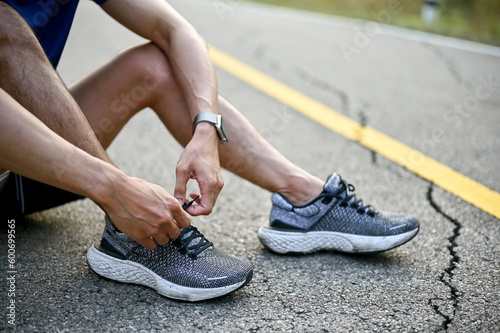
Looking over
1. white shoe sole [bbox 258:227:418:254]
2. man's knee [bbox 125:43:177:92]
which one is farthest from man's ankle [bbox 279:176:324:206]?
man's knee [bbox 125:43:177:92]

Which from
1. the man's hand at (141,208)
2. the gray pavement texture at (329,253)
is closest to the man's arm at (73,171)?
the man's hand at (141,208)

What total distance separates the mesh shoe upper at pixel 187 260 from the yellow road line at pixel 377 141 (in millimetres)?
1090

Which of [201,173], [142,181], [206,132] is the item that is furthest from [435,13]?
[142,181]

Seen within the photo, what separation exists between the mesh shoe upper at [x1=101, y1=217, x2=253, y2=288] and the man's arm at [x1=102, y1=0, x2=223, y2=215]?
110mm

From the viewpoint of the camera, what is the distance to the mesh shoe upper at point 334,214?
173cm

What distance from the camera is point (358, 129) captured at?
3.06m

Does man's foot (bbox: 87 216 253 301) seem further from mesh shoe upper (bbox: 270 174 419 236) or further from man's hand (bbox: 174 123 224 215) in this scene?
mesh shoe upper (bbox: 270 174 419 236)

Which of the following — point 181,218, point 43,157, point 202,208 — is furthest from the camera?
point 202,208

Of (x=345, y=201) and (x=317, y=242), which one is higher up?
(x=345, y=201)

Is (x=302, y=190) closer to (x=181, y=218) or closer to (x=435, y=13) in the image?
(x=181, y=218)

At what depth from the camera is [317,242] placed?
68.9 inches

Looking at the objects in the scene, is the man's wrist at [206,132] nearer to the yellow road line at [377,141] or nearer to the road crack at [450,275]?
the road crack at [450,275]

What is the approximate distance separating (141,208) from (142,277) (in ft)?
1.05

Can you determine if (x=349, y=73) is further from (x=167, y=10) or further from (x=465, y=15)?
(x=465, y=15)
